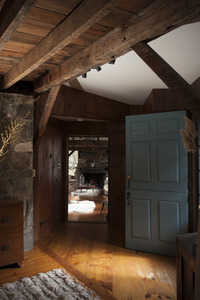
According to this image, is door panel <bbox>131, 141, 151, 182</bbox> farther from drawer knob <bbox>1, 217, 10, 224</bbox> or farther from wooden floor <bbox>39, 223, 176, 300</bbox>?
drawer knob <bbox>1, 217, 10, 224</bbox>

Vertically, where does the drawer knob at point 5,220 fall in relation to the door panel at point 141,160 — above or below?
below

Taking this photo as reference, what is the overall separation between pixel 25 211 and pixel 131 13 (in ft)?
9.89

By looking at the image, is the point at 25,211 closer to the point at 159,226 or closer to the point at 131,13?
the point at 159,226

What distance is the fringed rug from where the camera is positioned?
246cm

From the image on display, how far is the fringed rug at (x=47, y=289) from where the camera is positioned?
2459mm

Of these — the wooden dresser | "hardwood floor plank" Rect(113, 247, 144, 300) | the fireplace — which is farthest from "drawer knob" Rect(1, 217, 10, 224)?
the fireplace

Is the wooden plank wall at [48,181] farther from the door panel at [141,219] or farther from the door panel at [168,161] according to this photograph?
the door panel at [168,161]

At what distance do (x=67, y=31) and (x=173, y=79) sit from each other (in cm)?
88

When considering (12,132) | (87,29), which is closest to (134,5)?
(87,29)

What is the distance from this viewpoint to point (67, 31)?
73.9 inches

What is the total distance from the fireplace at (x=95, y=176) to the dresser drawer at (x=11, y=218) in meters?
9.34

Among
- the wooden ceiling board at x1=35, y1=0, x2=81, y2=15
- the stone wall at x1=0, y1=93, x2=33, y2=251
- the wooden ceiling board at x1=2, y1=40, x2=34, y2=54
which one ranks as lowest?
the stone wall at x1=0, y1=93, x2=33, y2=251

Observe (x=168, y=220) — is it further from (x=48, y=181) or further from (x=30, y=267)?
(x=48, y=181)

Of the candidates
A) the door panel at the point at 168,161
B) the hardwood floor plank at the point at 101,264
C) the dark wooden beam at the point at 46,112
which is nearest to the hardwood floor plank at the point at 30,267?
the hardwood floor plank at the point at 101,264
